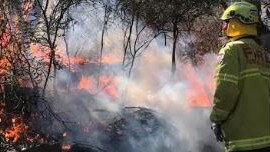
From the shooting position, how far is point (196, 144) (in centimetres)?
1022

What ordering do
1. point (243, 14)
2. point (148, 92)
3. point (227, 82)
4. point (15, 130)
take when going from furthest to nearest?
point (148, 92) < point (15, 130) < point (243, 14) < point (227, 82)

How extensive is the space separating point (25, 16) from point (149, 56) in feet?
57.9

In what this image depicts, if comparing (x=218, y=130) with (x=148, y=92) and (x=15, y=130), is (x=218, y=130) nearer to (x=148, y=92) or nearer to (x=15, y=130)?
(x=15, y=130)

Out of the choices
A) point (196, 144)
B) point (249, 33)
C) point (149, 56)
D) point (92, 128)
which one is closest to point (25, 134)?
point (92, 128)

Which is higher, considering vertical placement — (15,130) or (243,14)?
(243,14)

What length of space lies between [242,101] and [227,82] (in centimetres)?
22

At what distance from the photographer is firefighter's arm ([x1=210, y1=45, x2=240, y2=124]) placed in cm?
402

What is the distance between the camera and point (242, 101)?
4.09 meters

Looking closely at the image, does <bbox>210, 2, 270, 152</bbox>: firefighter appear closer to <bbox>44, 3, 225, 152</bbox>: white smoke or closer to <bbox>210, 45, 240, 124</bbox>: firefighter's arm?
<bbox>210, 45, 240, 124</bbox>: firefighter's arm

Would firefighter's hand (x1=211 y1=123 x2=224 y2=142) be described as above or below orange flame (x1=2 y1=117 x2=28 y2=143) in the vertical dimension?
above

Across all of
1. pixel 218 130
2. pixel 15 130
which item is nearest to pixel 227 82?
pixel 218 130

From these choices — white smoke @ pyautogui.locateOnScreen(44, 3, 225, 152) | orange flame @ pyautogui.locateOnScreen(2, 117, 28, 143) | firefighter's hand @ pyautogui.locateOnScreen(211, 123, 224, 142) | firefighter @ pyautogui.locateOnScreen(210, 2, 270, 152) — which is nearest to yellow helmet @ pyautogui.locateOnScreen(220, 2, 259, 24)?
firefighter @ pyautogui.locateOnScreen(210, 2, 270, 152)

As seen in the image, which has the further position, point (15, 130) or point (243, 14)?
point (15, 130)

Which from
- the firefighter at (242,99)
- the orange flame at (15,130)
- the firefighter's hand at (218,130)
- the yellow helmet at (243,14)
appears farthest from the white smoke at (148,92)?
the yellow helmet at (243,14)
